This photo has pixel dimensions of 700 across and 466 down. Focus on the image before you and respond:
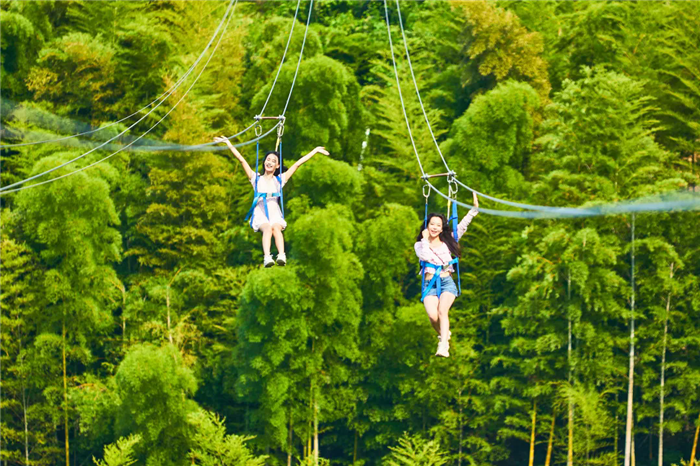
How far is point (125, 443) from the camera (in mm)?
14672

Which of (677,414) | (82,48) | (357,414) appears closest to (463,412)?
(357,414)

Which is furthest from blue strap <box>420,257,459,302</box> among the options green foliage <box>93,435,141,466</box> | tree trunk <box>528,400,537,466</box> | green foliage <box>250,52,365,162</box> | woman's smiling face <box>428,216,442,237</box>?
green foliage <box>250,52,365,162</box>

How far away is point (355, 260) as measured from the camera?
1633 centimetres

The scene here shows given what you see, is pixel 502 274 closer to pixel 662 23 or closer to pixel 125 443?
pixel 662 23

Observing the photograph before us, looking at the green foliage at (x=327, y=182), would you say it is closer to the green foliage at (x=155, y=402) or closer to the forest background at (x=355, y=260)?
the forest background at (x=355, y=260)

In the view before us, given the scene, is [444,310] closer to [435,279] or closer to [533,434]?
[435,279]

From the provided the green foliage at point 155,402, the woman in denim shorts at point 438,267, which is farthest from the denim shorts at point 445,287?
the green foliage at point 155,402

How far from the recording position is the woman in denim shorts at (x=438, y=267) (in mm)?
7328

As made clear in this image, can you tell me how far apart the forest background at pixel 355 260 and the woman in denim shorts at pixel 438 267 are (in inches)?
299

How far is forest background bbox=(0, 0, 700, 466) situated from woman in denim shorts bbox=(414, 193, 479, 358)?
759cm

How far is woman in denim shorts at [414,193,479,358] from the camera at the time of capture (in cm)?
733

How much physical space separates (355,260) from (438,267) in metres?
8.95

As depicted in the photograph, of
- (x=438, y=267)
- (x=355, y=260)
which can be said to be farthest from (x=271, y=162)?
(x=355, y=260)

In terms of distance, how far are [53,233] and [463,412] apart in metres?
7.32
